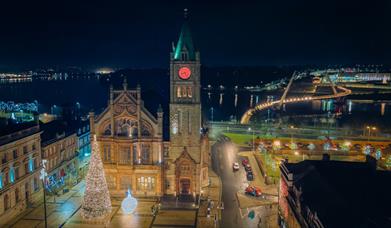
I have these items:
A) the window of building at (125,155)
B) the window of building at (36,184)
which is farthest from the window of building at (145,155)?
the window of building at (36,184)

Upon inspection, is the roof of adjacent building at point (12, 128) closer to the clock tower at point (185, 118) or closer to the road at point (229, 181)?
the clock tower at point (185, 118)

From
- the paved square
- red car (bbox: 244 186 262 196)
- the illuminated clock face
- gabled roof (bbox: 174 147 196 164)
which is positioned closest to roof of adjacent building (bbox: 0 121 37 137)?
gabled roof (bbox: 174 147 196 164)

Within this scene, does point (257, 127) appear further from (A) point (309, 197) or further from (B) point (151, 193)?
(A) point (309, 197)

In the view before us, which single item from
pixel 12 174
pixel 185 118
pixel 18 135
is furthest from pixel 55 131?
pixel 185 118

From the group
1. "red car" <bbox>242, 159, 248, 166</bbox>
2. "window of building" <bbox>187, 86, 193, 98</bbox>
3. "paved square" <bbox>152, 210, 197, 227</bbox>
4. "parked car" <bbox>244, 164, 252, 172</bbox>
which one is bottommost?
"paved square" <bbox>152, 210, 197, 227</bbox>

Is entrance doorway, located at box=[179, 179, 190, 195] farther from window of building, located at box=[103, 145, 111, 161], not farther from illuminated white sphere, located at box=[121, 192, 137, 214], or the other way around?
window of building, located at box=[103, 145, 111, 161]

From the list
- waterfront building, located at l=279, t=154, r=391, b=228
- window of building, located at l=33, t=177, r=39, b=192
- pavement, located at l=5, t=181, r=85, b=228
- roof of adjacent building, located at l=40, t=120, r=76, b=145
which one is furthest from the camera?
roof of adjacent building, located at l=40, t=120, r=76, b=145

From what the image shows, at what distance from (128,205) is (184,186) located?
831cm

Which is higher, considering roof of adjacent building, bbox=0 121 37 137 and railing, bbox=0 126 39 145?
roof of adjacent building, bbox=0 121 37 137

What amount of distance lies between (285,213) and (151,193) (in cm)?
1934

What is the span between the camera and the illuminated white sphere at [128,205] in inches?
1882

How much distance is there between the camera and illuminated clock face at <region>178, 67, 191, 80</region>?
50750 mm

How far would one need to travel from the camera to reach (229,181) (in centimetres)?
5894

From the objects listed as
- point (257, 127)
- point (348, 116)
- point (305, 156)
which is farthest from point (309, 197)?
point (348, 116)
